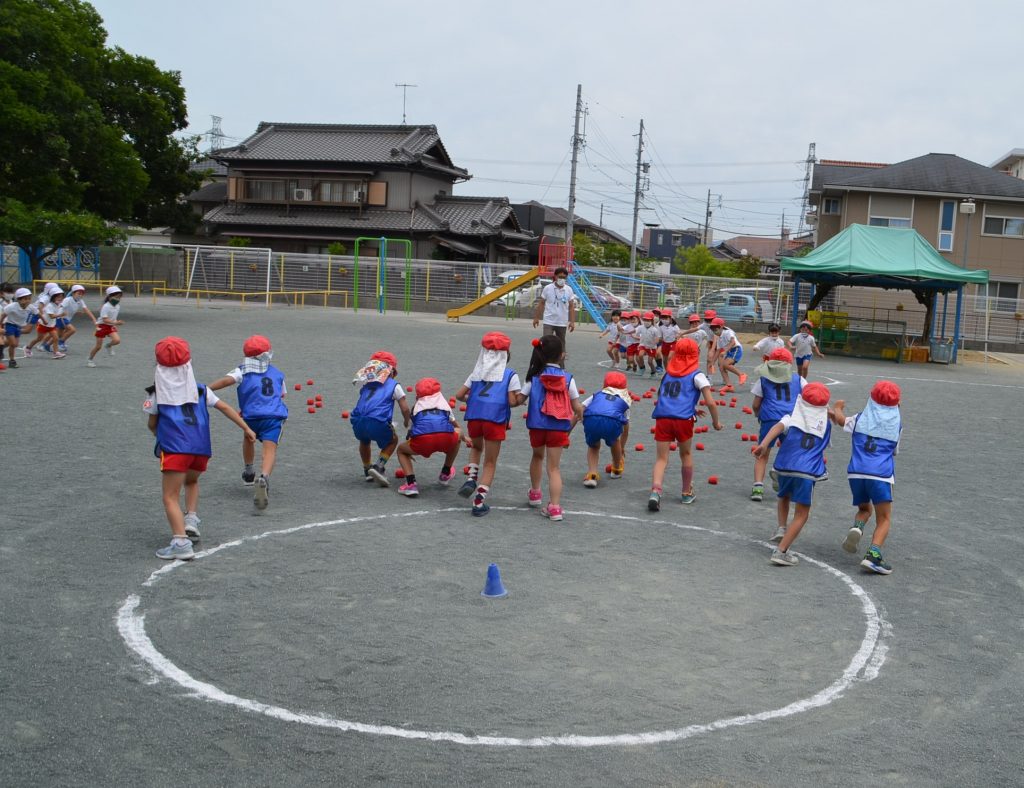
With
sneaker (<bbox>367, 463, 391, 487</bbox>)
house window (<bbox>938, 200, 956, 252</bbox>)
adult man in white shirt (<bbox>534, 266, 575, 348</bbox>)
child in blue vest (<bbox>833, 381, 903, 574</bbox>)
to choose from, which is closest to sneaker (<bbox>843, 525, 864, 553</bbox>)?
child in blue vest (<bbox>833, 381, 903, 574</bbox>)

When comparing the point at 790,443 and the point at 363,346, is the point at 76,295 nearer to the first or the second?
the point at 363,346

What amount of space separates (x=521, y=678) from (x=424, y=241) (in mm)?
46725

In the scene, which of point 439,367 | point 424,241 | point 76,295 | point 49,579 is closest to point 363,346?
point 439,367

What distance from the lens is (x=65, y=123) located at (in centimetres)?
2698

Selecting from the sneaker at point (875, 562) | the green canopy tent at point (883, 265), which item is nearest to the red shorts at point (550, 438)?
the sneaker at point (875, 562)

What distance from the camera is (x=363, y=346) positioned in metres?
24.0

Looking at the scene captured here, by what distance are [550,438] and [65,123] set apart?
23442 mm

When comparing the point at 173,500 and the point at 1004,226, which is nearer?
the point at 173,500

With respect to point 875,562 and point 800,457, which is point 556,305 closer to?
point 800,457

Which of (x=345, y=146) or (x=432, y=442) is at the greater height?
(x=345, y=146)

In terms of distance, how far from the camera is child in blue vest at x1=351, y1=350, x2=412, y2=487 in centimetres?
930

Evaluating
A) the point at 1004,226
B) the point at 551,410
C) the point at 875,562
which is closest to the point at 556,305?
the point at 551,410

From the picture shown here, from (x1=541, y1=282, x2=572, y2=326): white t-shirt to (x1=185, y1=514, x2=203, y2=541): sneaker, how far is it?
11.9 m

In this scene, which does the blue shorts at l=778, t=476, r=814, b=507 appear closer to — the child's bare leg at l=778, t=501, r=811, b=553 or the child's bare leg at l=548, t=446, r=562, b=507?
the child's bare leg at l=778, t=501, r=811, b=553
